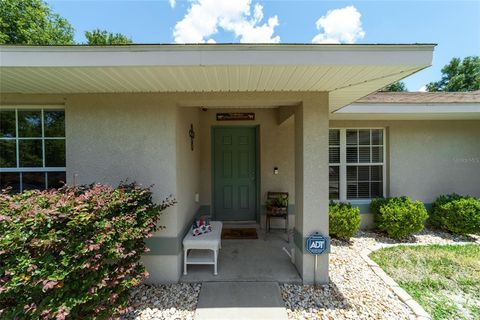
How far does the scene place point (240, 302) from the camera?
249cm

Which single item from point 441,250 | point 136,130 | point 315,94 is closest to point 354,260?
point 441,250

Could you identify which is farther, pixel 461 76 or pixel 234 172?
pixel 461 76

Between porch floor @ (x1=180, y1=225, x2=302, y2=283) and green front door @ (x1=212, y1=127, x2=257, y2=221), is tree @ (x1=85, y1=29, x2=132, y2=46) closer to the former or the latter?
green front door @ (x1=212, y1=127, x2=257, y2=221)

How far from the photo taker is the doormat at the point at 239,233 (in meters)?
4.27

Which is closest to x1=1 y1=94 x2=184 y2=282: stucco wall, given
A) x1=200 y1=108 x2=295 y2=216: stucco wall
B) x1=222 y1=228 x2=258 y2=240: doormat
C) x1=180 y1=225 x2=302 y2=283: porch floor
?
x1=180 y1=225 x2=302 y2=283: porch floor

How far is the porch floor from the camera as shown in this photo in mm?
2924

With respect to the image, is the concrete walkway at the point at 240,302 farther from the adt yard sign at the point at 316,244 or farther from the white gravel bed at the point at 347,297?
the adt yard sign at the point at 316,244

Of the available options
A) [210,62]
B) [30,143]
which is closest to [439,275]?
[210,62]

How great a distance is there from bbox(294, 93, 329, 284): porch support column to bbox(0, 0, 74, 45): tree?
1399 centimetres

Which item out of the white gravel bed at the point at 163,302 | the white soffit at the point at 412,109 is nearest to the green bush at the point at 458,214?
the white soffit at the point at 412,109

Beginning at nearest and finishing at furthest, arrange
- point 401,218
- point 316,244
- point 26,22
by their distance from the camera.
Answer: point 316,244 < point 401,218 < point 26,22

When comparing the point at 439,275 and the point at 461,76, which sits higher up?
the point at 461,76

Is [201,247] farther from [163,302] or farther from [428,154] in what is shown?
[428,154]

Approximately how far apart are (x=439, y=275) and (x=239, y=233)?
10.5ft
